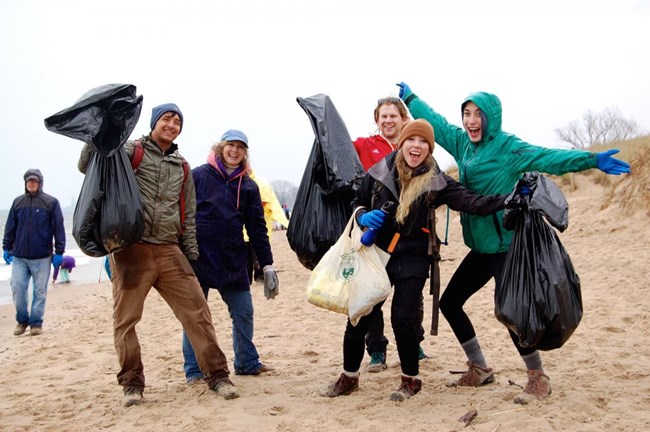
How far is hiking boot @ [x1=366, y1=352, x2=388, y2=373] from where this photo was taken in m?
4.43

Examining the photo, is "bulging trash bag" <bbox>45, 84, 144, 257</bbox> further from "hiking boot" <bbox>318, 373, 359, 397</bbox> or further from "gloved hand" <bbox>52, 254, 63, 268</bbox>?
"gloved hand" <bbox>52, 254, 63, 268</bbox>

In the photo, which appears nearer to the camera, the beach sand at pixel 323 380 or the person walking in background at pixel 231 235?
the beach sand at pixel 323 380

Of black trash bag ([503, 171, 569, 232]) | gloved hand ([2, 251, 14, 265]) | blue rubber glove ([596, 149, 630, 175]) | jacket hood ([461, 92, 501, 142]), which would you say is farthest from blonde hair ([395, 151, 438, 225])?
gloved hand ([2, 251, 14, 265])

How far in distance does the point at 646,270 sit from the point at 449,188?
5.00 meters

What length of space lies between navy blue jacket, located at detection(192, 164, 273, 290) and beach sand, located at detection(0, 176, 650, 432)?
2.66 ft

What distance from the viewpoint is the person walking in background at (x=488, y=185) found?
352cm

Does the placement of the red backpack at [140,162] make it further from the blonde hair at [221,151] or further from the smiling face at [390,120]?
the smiling face at [390,120]

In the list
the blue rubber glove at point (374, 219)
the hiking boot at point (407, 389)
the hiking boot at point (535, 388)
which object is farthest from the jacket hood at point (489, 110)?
the hiking boot at point (407, 389)

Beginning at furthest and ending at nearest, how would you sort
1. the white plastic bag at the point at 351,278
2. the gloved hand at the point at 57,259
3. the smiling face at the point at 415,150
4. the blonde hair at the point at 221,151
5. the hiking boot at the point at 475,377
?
the gloved hand at the point at 57,259 → the blonde hair at the point at 221,151 → the hiking boot at the point at 475,377 → the smiling face at the point at 415,150 → the white plastic bag at the point at 351,278

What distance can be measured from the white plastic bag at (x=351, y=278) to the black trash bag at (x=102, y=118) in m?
1.50

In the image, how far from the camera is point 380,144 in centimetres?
450

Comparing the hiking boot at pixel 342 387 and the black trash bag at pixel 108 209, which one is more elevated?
the black trash bag at pixel 108 209

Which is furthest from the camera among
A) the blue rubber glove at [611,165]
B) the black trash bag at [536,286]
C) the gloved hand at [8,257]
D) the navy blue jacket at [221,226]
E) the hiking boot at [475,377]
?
the gloved hand at [8,257]

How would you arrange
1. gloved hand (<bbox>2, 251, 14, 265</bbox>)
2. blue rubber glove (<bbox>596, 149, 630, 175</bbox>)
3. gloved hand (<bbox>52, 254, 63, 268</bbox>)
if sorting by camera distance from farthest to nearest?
gloved hand (<bbox>2, 251, 14, 265</bbox>) < gloved hand (<bbox>52, 254, 63, 268</bbox>) < blue rubber glove (<bbox>596, 149, 630, 175</bbox>)
